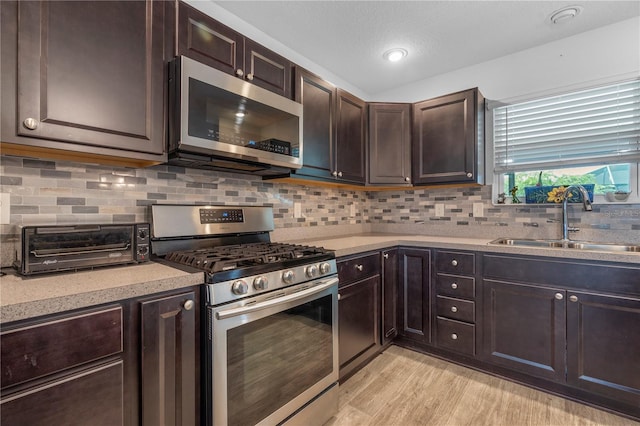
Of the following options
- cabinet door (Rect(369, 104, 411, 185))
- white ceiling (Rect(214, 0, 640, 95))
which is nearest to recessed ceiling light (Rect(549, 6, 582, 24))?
white ceiling (Rect(214, 0, 640, 95))

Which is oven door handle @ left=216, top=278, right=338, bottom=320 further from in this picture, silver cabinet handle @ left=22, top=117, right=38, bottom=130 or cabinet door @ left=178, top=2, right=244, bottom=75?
cabinet door @ left=178, top=2, right=244, bottom=75

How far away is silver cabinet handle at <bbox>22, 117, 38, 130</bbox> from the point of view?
102 centimetres

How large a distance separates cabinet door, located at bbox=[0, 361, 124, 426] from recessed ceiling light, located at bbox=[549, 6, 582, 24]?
2989mm

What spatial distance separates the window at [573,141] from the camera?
2.08m

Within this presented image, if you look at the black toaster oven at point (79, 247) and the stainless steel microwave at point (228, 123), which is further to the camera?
the stainless steel microwave at point (228, 123)

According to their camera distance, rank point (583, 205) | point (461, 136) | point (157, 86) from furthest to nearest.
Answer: point (461, 136) → point (583, 205) → point (157, 86)

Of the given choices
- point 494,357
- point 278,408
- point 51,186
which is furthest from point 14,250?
point 494,357

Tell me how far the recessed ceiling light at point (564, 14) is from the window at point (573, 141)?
1.78ft

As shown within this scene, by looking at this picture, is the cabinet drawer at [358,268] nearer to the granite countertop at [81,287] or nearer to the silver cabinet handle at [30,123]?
the granite countertop at [81,287]

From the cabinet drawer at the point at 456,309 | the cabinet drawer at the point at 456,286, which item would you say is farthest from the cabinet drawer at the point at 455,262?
the cabinet drawer at the point at 456,309

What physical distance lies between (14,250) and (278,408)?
1.28 metres

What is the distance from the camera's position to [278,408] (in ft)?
4.41

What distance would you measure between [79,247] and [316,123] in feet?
5.03

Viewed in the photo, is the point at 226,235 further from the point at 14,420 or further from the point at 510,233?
the point at 510,233
